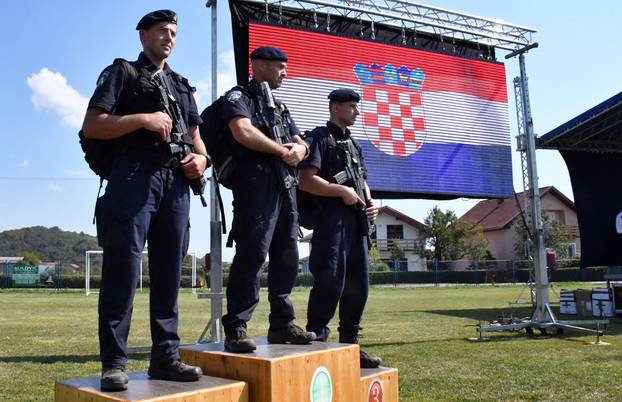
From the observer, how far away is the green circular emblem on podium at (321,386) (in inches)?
112

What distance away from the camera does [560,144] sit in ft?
40.3

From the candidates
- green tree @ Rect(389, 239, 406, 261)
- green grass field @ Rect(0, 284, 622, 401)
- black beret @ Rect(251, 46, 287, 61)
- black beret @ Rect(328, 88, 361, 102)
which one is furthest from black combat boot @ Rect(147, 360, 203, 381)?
green tree @ Rect(389, 239, 406, 261)

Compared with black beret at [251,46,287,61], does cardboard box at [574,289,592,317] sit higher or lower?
lower

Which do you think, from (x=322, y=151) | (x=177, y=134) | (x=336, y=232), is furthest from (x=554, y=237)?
(x=177, y=134)

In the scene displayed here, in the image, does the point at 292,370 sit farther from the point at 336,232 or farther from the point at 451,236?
the point at 451,236

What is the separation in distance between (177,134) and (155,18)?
1.92ft

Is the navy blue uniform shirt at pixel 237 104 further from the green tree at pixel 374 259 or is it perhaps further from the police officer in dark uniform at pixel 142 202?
the green tree at pixel 374 259

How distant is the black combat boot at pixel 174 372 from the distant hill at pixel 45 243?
9728 centimetres

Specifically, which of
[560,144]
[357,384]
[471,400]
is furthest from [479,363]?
A: [560,144]

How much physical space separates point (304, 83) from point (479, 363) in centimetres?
469

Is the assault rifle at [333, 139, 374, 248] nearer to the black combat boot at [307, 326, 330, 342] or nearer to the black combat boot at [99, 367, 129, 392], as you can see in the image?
the black combat boot at [307, 326, 330, 342]

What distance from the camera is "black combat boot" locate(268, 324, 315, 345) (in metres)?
3.22

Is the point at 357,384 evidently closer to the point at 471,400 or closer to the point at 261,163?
the point at 261,163

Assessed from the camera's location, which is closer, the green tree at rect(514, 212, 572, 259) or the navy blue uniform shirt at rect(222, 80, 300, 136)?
the navy blue uniform shirt at rect(222, 80, 300, 136)
